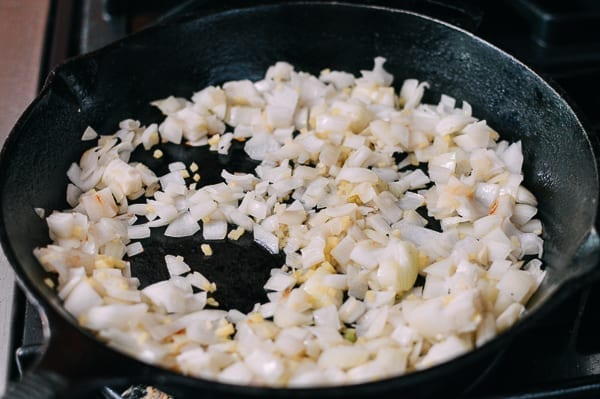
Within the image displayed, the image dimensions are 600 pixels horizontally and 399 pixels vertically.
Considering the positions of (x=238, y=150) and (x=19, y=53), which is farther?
(x=19, y=53)

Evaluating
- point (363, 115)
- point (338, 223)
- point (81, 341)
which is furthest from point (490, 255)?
point (81, 341)

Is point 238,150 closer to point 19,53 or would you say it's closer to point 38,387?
point 19,53

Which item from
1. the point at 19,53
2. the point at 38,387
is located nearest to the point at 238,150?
the point at 19,53

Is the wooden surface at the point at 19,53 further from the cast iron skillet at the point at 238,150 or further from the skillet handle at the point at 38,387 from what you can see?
the skillet handle at the point at 38,387

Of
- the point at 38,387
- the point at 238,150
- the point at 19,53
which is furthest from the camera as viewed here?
the point at 19,53

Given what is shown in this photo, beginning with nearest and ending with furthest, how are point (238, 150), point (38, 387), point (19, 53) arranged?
point (38, 387) → point (238, 150) → point (19, 53)

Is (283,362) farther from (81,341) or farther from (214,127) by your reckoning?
(214,127)
